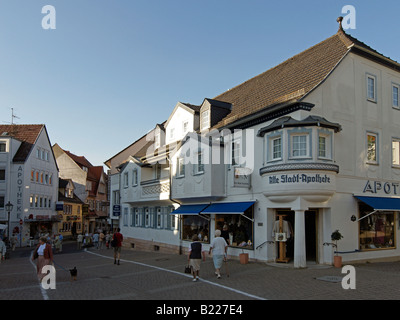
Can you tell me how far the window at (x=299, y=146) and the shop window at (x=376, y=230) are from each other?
4412 mm

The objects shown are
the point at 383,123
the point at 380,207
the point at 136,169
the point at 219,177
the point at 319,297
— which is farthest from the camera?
the point at 136,169

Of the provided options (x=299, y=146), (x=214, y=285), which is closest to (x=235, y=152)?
(x=299, y=146)

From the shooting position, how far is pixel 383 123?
20.2m

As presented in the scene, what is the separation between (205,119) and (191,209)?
5.59 metres

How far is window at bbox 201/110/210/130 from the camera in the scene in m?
24.2

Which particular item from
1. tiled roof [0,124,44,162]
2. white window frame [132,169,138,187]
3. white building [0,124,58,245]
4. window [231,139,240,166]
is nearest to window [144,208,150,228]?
white window frame [132,169,138,187]

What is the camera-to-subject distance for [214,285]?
43.0 feet

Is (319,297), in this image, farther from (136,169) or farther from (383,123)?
(136,169)

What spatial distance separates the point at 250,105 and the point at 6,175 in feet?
104

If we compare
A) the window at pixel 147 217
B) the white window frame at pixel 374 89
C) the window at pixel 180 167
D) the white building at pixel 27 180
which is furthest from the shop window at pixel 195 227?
the white building at pixel 27 180

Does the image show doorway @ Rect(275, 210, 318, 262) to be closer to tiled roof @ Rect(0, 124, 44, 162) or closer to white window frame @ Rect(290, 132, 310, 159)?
white window frame @ Rect(290, 132, 310, 159)

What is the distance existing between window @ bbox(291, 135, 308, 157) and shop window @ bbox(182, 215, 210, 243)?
27.0 ft
